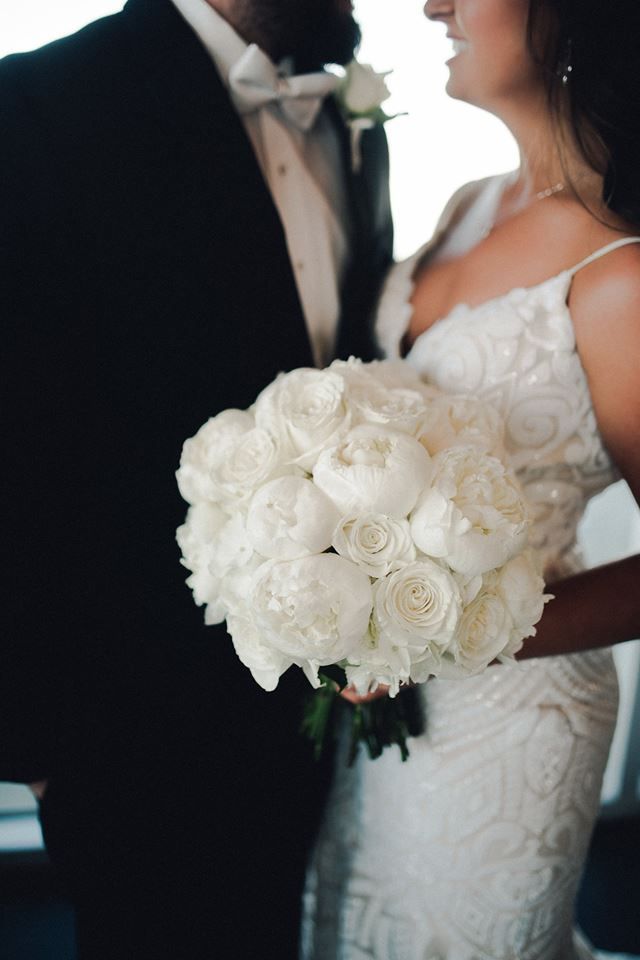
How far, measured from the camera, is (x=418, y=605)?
0.76 meters

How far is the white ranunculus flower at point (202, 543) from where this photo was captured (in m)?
0.93

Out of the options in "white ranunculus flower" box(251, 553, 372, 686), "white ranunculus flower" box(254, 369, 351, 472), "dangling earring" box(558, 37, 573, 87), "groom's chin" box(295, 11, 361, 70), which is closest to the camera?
"white ranunculus flower" box(251, 553, 372, 686)

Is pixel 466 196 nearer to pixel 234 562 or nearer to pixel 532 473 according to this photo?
pixel 532 473

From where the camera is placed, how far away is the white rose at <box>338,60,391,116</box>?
4.56 feet

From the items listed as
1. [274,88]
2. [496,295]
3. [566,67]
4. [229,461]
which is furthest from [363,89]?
[229,461]

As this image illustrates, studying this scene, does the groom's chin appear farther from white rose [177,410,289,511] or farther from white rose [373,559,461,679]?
white rose [373,559,461,679]

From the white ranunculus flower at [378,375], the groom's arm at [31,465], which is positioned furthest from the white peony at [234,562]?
the groom's arm at [31,465]

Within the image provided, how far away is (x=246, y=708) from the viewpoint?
1258mm

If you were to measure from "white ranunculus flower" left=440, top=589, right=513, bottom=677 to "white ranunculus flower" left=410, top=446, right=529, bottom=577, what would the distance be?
50 mm

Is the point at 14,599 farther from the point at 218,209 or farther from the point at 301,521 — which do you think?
the point at 218,209

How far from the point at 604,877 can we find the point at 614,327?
2199 millimetres

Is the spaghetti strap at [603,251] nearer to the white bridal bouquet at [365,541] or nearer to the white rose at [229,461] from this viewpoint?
the white bridal bouquet at [365,541]

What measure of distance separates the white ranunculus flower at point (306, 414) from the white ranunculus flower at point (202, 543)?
14 centimetres

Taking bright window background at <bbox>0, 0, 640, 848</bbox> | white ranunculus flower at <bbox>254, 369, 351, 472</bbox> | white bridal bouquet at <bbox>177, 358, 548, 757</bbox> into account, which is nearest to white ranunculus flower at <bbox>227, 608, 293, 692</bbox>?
white bridal bouquet at <bbox>177, 358, 548, 757</bbox>
